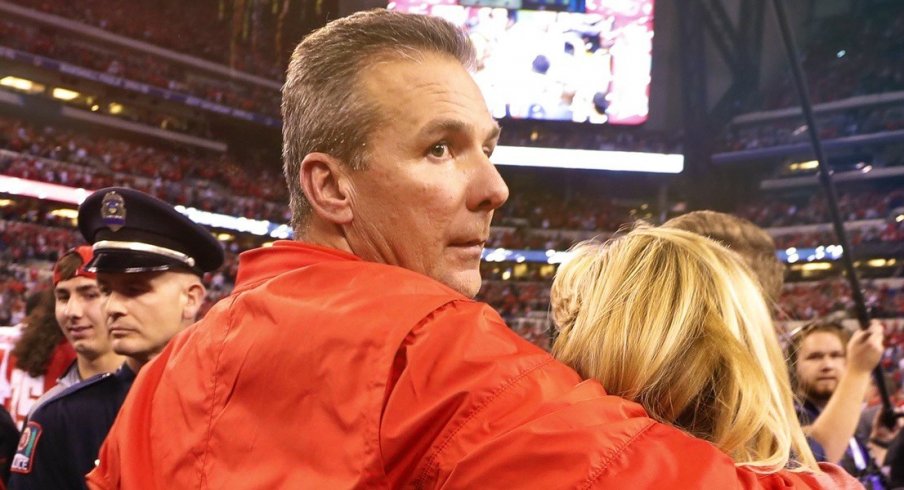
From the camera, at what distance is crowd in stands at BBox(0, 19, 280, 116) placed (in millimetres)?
16250

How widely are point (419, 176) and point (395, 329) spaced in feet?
0.72

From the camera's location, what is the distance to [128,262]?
1.95 m

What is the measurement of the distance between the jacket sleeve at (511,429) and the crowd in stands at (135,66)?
1718cm

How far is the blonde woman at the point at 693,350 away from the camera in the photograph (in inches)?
32.0

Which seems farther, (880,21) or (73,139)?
(880,21)

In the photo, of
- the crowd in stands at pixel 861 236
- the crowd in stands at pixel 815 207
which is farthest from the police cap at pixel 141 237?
the crowd in stands at pixel 815 207

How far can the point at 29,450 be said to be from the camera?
1.74 m

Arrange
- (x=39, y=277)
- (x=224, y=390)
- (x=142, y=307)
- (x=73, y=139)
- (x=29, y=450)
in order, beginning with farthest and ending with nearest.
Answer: (x=73, y=139)
(x=39, y=277)
(x=142, y=307)
(x=29, y=450)
(x=224, y=390)

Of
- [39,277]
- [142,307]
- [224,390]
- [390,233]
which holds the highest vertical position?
[390,233]

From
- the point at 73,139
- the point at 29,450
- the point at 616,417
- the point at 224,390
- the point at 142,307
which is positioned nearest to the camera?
the point at 616,417

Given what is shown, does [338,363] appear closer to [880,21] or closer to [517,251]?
[517,251]

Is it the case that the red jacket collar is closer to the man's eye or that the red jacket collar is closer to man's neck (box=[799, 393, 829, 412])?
the man's eye

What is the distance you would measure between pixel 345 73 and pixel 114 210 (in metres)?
1.32

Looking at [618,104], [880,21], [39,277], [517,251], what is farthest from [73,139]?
[880,21]
